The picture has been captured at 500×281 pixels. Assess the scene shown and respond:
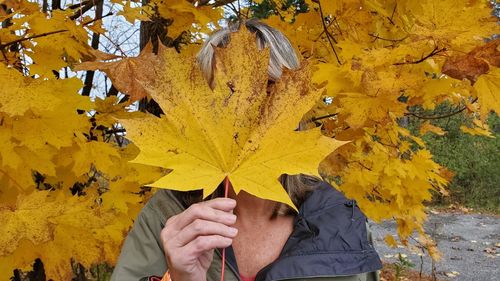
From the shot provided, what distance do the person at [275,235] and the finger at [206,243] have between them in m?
0.20

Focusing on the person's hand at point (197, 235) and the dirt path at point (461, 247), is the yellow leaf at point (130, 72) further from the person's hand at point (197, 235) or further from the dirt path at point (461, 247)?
the dirt path at point (461, 247)

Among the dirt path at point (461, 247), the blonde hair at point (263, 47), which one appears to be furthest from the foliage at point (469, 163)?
the blonde hair at point (263, 47)

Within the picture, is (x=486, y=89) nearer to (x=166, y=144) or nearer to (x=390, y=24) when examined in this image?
(x=390, y=24)

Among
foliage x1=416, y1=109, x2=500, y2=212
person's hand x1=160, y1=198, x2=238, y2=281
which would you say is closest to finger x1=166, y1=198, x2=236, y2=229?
person's hand x1=160, y1=198, x2=238, y2=281

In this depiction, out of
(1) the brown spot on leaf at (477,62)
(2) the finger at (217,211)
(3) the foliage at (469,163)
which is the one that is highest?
(1) the brown spot on leaf at (477,62)

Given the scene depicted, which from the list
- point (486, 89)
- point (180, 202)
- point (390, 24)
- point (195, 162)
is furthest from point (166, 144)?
point (390, 24)

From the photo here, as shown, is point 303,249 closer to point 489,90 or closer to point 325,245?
point 325,245

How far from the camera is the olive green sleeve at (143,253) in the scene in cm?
112

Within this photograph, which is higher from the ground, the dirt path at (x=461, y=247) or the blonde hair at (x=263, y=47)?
the blonde hair at (x=263, y=47)

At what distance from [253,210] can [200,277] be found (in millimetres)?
406

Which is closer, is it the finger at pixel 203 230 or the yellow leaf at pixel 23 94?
the finger at pixel 203 230

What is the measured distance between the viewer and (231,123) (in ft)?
2.54

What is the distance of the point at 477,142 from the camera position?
13.2 m

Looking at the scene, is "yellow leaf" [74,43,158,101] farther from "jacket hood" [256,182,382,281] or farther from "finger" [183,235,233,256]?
"finger" [183,235,233,256]
